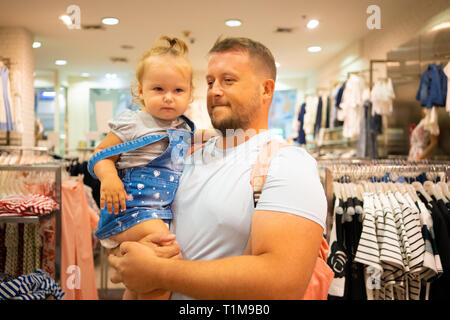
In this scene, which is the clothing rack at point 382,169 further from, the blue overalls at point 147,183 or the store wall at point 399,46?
the blue overalls at point 147,183

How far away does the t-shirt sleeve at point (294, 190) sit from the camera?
2.11 feet

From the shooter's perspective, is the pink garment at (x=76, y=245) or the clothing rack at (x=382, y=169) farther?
the pink garment at (x=76, y=245)

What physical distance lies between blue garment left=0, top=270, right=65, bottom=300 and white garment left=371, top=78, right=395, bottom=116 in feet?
11.5

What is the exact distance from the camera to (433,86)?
2.94m

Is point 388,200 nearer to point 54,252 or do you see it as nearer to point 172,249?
point 172,249

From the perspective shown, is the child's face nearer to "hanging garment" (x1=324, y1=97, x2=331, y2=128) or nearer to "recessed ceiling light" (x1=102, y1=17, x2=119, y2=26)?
"recessed ceiling light" (x1=102, y1=17, x2=119, y2=26)

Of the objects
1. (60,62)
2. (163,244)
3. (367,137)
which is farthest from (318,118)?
(163,244)

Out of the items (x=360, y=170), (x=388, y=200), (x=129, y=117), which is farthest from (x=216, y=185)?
(x=360, y=170)

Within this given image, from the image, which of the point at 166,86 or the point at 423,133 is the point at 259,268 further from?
the point at 423,133

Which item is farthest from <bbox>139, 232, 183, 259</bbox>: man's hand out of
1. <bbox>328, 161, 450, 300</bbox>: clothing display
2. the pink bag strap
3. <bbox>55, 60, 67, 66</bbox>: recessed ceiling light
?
<bbox>55, 60, 67, 66</bbox>: recessed ceiling light

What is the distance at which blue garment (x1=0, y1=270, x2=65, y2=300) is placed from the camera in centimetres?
120

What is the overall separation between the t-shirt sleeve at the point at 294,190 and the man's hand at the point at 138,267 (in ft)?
0.73

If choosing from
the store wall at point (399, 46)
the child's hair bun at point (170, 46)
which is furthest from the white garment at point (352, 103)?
the child's hair bun at point (170, 46)

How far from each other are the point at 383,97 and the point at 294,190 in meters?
3.53
